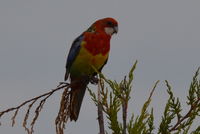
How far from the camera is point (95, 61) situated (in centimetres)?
703

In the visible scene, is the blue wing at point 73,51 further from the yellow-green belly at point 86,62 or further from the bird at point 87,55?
the yellow-green belly at point 86,62

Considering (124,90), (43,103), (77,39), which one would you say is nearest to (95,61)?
(77,39)

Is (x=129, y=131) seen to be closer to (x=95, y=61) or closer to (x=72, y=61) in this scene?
(x=95, y=61)

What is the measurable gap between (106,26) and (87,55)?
0.98 metres

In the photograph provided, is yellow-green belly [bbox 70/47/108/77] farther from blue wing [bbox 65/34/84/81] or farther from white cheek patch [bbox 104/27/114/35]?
white cheek patch [bbox 104/27/114/35]

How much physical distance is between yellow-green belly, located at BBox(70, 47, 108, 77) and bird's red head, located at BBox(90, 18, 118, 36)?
654 millimetres

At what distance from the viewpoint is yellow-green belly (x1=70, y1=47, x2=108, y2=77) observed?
7.03 meters

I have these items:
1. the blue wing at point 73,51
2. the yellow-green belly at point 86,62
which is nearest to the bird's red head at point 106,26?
the blue wing at point 73,51

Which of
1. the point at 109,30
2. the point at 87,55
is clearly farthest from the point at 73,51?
the point at 109,30

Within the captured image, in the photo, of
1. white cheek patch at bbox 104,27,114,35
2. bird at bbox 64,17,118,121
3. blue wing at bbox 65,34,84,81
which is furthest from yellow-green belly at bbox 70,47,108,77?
white cheek patch at bbox 104,27,114,35

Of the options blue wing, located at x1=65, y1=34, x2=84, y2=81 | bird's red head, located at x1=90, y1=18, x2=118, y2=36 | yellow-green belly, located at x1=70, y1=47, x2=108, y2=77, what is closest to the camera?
yellow-green belly, located at x1=70, y1=47, x2=108, y2=77

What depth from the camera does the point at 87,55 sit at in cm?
705

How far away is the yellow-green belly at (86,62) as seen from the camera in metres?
7.03

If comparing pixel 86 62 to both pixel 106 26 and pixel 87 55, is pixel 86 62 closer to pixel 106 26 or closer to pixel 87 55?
pixel 87 55
